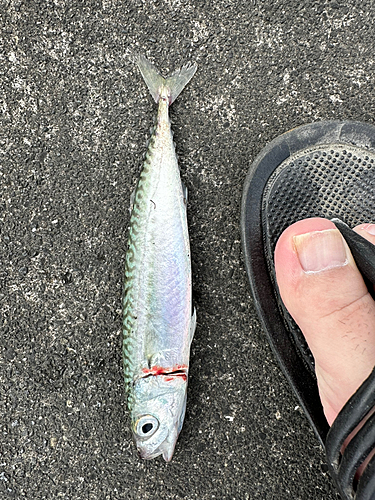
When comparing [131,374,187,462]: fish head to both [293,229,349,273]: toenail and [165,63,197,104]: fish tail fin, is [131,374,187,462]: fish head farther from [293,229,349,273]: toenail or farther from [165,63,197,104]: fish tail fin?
[165,63,197,104]: fish tail fin

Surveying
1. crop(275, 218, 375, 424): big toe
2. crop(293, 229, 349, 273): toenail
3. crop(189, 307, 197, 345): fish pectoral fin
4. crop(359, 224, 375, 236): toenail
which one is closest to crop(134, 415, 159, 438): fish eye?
crop(189, 307, 197, 345): fish pectoral fin

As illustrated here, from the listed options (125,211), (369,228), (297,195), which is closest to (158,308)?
(125,211)

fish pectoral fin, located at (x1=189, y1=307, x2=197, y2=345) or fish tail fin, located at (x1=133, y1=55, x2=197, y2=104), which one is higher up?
fish tail fin, located at (x1=133, y1=55, x2=197, y2=104)

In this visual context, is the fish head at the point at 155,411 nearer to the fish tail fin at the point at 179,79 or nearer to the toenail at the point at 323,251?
the toenail at the point at 323,251

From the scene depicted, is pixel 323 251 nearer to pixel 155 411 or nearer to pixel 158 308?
pixel 158 308

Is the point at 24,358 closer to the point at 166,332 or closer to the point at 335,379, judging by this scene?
the point at 166,332

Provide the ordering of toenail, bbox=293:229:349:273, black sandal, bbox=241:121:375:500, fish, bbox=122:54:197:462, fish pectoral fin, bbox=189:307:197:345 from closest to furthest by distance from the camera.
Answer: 1. toenail, bbox=293:229:349:273
2. fish, bbox=122:54:197:462
3. fish pectoral fin, bbox=189:307:197:345
4. black sandal, bbox=241:121:375:500

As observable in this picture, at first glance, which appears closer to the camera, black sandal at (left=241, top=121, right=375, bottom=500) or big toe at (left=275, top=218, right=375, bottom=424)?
big toe at (left=275, top=218, right=375, bottom=424)
